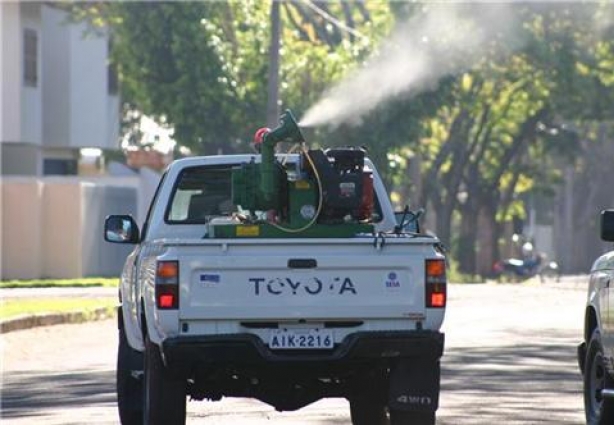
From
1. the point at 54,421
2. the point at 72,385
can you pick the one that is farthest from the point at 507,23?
the point at 54,421

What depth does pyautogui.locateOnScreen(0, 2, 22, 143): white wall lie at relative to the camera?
1827 inches

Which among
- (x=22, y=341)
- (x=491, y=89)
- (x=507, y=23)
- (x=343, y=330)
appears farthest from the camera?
(x=491, y=89)

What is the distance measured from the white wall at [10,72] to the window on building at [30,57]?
0.50m

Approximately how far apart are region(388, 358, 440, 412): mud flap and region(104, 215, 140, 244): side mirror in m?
2.80

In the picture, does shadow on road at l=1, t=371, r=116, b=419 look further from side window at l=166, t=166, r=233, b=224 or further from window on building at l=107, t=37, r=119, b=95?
window on building at l=107, t=37, r=119, b=95

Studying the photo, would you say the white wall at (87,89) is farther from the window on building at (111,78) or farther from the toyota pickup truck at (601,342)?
the toyota pickup truck at (601,342)

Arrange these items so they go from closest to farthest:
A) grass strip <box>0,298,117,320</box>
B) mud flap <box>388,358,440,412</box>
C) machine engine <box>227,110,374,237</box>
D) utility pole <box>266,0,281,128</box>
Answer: mud flap <box>388,358,440,412</box>, machine engine <box>227,110,374,237</box>, grass strip <box>0,298,117,320</box>, utility pole <box>266,0,281,128</box>

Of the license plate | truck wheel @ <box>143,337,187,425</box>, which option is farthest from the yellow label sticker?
truck wheel @ <box>143,337,187,425</box>

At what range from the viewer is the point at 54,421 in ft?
45.4

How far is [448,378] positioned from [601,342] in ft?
17.4

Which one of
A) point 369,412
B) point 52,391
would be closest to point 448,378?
point 52,391

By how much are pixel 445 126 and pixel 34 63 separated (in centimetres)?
1659

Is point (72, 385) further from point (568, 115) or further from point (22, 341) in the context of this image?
point (568, 115)

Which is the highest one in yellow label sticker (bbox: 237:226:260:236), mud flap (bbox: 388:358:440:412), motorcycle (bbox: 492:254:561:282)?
yellow label sticker (bbox: 237:226:260:236)
